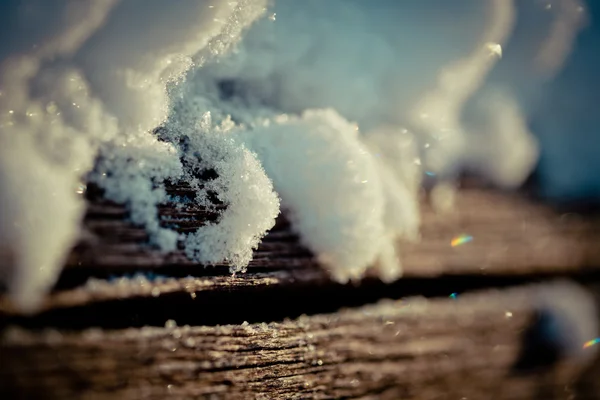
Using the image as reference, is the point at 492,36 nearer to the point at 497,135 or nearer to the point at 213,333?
the point at 497,135

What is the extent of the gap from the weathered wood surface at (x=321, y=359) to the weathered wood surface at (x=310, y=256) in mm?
63

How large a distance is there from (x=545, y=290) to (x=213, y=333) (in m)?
0.98

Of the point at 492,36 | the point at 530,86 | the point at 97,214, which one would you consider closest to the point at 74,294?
the point at 97,214

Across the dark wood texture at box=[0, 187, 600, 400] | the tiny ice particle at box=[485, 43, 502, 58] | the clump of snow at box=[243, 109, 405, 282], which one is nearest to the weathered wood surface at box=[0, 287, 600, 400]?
the dark wood texture at box=[0, 187, 600, 400]

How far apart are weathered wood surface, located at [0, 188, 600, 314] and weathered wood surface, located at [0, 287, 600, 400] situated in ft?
0.21

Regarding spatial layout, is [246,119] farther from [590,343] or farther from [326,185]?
[590,343]

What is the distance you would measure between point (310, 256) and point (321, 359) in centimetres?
19

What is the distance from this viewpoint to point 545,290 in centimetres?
129

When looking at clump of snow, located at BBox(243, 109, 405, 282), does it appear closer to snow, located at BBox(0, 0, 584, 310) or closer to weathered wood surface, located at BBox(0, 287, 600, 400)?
snow, located at BBox(0, 0, 584, 310)

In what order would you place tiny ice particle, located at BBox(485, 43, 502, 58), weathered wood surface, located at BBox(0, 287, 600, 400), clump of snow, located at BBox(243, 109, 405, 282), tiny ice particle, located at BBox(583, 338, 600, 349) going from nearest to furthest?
1. weathered wood surface, located at BBox(0, 287, 600, 400)
2. clump of snow, located at BBox(243, 109, 405, 282)
3. tiny ice particle, located at BBox(485, 43, 502, 58)
4. tiny ice particle, located at BBox(583, 338, 600, 349)

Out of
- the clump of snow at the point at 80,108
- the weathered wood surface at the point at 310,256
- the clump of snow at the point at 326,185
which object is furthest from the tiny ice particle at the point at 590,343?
the clump of snow at the point at 80,108

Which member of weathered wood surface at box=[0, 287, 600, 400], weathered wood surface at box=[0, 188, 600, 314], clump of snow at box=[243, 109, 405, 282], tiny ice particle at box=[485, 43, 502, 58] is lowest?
weathered wood surface at box=[0, 287, 600, 400]

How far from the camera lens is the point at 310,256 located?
2.96 feet

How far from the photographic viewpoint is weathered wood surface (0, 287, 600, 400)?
0.60 meters
